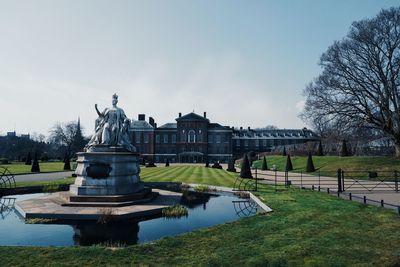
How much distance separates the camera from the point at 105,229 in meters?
8.22

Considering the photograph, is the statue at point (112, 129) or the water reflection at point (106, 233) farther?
the statue at point (112, 129)

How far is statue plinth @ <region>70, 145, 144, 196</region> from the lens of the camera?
38.5 feet

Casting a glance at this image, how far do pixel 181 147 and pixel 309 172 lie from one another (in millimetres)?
44863

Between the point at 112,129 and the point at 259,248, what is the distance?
9069 millimetres

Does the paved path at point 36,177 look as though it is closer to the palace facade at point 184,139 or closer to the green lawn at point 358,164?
the green lawn at point 358,164

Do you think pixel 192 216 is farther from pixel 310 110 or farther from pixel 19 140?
pixel 19 140

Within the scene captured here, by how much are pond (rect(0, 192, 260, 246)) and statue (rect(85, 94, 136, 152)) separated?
13.5 ft

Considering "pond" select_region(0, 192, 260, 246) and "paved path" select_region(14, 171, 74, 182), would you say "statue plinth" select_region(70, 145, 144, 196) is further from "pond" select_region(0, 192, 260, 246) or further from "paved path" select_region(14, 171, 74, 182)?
"paved path" select_region(14, 171, 74, 182)

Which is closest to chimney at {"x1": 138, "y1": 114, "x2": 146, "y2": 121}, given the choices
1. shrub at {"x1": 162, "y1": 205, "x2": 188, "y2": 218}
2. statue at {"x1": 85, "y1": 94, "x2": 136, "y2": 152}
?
statue at {"x1": 85, "y1": 94, "x2": 136, "y2": 152}

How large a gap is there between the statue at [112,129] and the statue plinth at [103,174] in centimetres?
62

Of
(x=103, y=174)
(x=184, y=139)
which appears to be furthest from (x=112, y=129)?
(x=184, y=139)

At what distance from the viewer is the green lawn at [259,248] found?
5398 millimetres

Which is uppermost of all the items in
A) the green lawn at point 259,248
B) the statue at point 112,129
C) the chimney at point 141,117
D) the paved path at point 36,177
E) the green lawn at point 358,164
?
the chimney at point 141,117

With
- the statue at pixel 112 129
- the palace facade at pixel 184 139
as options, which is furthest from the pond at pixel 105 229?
the palace facade at pixel 184 139
